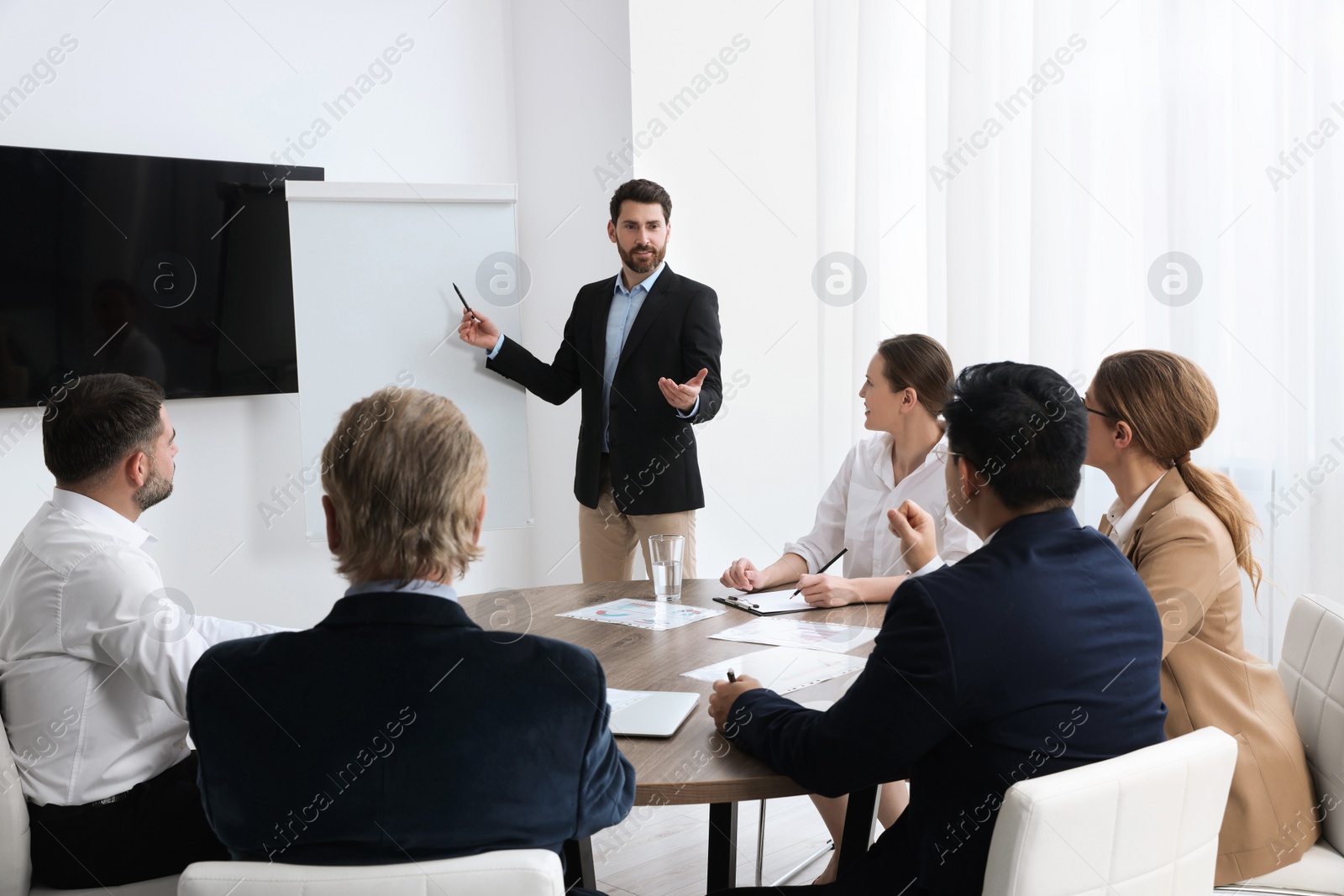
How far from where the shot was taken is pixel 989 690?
1.25 meters

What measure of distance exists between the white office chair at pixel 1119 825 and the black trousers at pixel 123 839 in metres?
1.21

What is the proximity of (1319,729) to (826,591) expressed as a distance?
0.93m

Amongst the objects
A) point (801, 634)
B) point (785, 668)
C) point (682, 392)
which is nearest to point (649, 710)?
point (785, 668)

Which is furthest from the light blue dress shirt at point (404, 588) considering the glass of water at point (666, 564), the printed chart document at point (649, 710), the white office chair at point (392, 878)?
the glass of water at point (666, 564)

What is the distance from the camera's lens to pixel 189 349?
11.8 feet

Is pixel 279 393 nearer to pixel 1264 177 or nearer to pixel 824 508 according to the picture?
pixel 824 508

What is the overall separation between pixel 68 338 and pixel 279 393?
72 cm

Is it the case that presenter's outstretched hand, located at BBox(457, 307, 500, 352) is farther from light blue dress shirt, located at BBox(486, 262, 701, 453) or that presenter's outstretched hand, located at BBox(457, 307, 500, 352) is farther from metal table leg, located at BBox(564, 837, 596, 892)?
metal table leg, located at BBox(564, 837, 596, 892)

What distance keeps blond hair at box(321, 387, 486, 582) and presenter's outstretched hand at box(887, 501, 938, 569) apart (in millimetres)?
1020

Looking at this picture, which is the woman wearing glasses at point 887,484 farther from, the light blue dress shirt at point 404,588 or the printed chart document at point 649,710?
the light blue dress shirt at point 404,588

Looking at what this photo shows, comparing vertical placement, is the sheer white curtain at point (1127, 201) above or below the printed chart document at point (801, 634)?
above

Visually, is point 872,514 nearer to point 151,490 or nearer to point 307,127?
point 151,490

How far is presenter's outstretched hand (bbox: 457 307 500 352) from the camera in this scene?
138 inches

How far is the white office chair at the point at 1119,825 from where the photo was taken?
3.69ft
